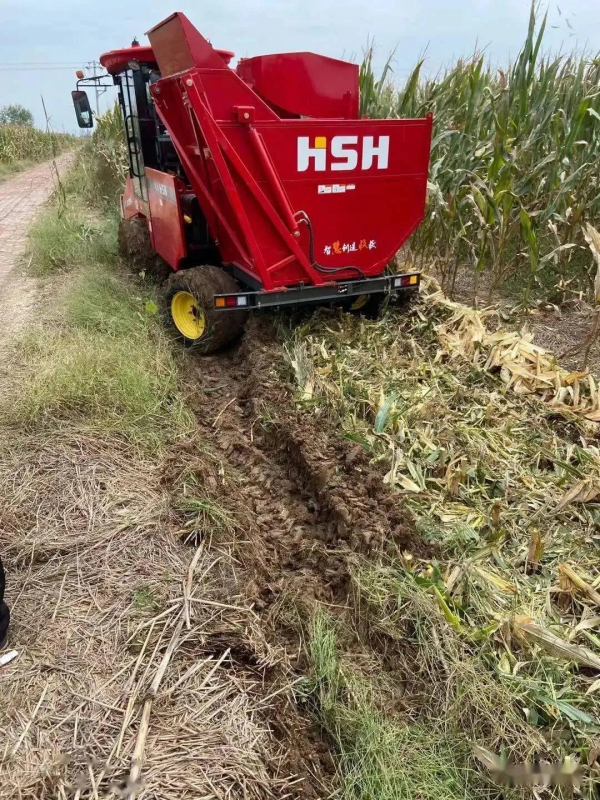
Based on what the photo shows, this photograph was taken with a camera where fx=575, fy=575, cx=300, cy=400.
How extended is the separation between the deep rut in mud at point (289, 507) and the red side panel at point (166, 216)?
1.37m

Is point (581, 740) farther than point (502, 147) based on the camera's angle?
No

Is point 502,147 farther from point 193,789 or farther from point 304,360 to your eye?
point 193,789

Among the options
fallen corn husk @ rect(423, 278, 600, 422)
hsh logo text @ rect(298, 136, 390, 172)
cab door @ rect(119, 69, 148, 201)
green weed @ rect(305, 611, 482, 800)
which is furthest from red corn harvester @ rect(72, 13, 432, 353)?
green weed @ rect(305, 611, 482, 800)

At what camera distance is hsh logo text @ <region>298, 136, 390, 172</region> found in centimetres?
373

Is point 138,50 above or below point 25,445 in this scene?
above

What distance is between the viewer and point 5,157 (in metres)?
18.2

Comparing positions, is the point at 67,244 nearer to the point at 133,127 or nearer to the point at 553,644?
the point at 133,127

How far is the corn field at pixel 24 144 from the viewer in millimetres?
18234

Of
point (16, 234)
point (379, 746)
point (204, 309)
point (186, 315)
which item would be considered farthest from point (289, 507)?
point (16, 234)

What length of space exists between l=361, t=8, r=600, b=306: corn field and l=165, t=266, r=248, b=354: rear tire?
1.87 metres

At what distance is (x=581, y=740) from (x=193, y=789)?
1127mm

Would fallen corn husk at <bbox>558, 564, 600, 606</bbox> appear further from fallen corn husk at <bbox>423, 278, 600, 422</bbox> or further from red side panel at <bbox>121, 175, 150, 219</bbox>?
red side panel at <bbox>121, 175, 150, 219</bbox>

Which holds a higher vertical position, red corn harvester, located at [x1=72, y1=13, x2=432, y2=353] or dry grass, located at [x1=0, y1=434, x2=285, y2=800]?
red corn harvester, located at [x1=72, y1=13, x2=432, y2=353]

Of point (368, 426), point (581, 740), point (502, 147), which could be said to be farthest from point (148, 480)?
point (502, 147)
